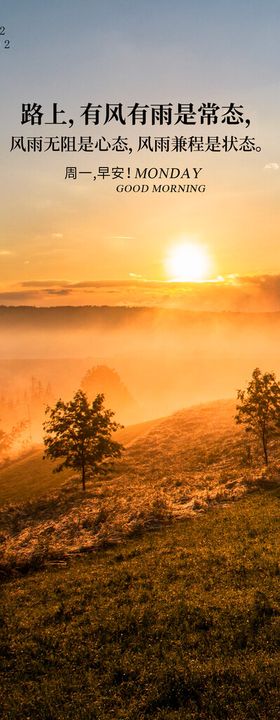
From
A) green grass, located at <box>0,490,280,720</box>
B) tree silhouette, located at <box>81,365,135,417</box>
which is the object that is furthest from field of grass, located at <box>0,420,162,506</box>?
tree silhouette, located at <box>81,365,135,417</box>

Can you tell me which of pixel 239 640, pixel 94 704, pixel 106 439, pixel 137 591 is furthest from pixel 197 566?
pixel 106 439

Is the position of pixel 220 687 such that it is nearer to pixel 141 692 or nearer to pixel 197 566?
pixel 141 692

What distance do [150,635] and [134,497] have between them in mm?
27662

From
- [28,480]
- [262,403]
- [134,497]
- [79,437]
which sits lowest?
[28,480]

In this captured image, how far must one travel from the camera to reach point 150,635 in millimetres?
17203

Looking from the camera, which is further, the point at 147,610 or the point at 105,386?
the point at 105,386

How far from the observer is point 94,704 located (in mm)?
13859

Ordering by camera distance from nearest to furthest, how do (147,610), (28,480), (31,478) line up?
(147,610), (28,480), (31,478)

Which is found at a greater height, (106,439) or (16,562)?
(106,439)

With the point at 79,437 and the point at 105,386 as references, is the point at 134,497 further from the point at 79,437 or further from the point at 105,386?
the point at 105,386

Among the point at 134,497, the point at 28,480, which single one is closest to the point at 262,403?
the point at 134,497

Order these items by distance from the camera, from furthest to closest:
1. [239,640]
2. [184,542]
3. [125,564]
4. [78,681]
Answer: [184,542] < [125,564] < [239,640] < [78,681]

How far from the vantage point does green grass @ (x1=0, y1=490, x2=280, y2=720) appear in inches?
545

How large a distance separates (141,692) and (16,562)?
14818mm
